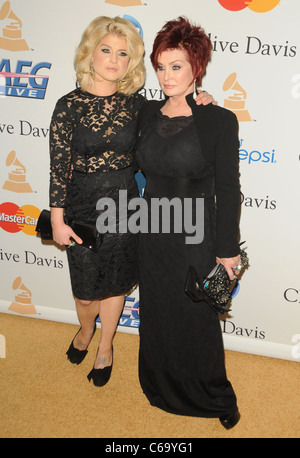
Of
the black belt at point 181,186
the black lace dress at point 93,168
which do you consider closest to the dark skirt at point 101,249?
the black lace dress at point 93,168

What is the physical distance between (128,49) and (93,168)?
2.31 feet

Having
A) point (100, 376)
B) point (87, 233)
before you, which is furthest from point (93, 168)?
point (100, 376)

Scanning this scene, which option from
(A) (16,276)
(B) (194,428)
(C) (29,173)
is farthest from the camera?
(A) (16,276)

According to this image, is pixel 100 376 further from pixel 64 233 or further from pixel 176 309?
pixel 64 233

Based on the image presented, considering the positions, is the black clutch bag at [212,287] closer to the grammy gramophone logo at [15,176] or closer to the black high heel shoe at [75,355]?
the black high heel shoe at [75,355]

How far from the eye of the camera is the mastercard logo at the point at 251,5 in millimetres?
A: 2729

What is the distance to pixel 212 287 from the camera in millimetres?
2410

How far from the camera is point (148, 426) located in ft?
9.09

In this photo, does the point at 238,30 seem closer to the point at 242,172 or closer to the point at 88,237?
the point at 242,172

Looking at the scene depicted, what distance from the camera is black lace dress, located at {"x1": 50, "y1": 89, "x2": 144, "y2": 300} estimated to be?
8.41 feet

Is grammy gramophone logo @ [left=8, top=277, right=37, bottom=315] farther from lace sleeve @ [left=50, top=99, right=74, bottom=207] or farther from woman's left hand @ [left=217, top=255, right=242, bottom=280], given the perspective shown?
woman's left hand @ [left=217, top=255, right=242, bottom=280]

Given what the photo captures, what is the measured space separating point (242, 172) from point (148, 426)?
1.79 meters

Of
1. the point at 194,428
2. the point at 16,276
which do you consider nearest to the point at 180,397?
the point at 194,428

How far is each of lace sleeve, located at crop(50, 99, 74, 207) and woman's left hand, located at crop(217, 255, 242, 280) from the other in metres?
1.02
